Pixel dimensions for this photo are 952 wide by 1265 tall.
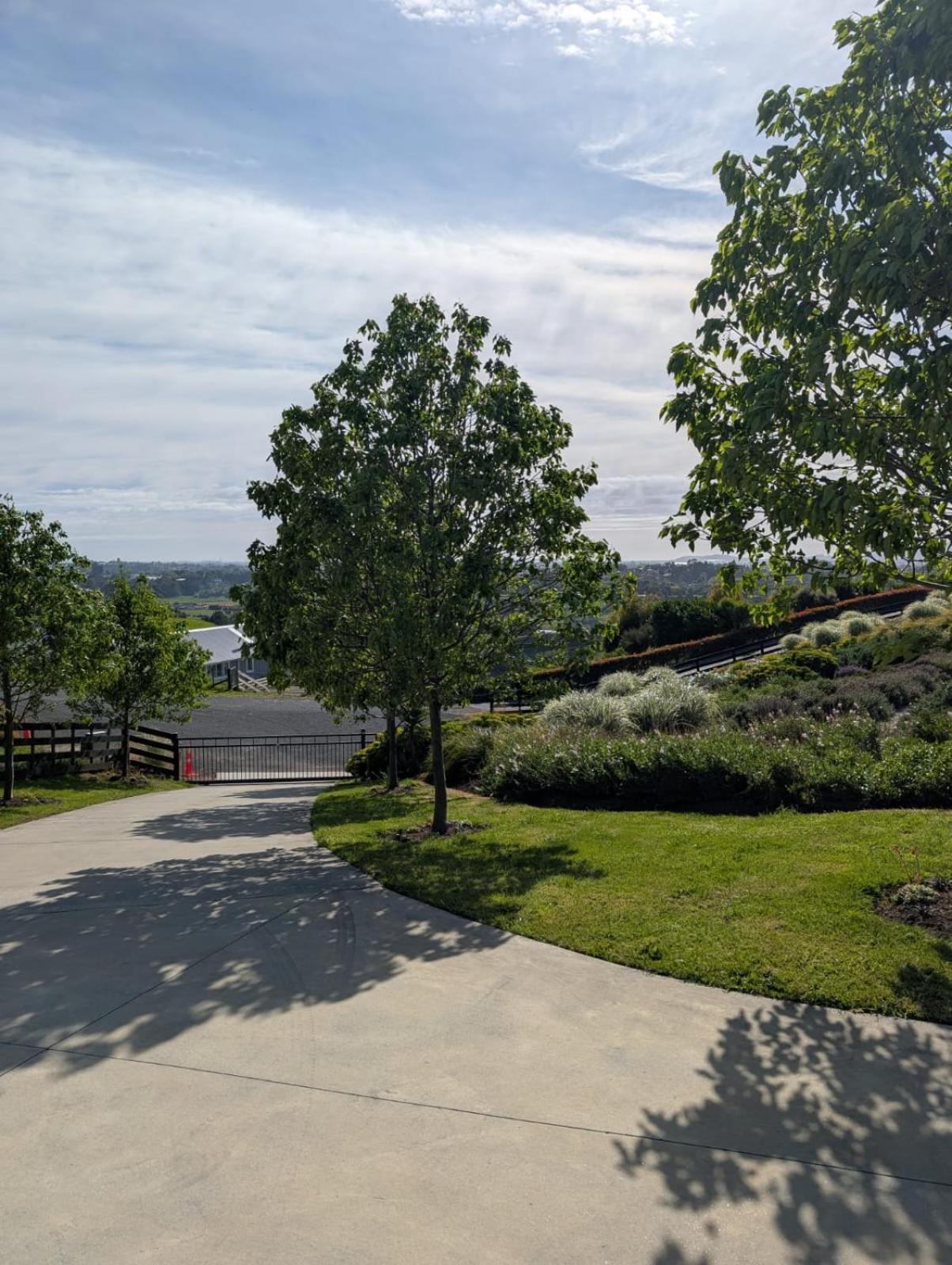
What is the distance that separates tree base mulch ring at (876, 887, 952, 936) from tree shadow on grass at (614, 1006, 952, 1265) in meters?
1.55

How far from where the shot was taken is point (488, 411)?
10898 mm

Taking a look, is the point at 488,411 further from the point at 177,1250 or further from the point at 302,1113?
the point at 177,1250

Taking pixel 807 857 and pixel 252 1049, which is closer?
pixel 252 1049

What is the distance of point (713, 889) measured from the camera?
787 centimetres

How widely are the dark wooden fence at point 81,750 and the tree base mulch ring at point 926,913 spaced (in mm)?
18193

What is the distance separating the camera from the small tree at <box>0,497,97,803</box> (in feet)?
53.6

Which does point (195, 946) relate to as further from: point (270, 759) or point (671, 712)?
point (270, 759)

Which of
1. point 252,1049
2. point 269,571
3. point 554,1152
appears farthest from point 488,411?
point 554,1152

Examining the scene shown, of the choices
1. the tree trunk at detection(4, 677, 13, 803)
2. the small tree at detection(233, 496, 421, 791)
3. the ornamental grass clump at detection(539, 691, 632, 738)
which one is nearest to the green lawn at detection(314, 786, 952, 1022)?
the small tree at detection(233, 496, 421, 791)

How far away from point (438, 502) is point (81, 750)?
14645 mm

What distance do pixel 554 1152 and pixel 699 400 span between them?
569 cm

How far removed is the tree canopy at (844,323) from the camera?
5.86 meters

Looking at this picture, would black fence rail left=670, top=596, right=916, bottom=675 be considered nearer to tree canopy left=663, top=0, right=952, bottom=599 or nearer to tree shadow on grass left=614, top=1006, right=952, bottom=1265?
tree canopy left=663, top=0, right=952, bottom=599

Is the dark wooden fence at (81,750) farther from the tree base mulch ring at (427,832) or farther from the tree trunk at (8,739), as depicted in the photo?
the tree base mulch ring at (427,832)
